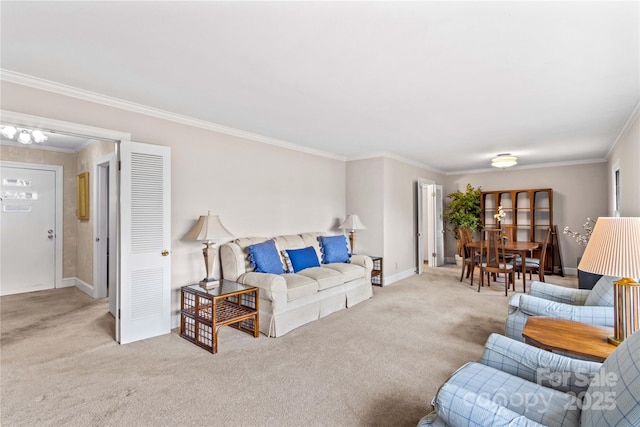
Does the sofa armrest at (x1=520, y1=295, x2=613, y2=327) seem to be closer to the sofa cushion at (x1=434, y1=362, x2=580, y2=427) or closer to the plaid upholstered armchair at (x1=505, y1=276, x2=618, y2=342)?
the plaid upholstered armchair at (x1=505, y1=276, x2=618, y2=342)

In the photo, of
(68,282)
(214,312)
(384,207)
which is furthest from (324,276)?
(68,282)

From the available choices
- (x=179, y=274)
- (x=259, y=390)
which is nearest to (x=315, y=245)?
(x=179, y=274)

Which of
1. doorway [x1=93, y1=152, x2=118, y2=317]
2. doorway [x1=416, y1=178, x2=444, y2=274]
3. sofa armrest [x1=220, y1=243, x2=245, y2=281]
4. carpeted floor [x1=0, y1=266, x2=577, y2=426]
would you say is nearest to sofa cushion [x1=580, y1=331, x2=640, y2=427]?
carpeted floor [x1=0, y1=266, x2=577, y2=426]

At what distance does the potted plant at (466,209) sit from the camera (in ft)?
25.0

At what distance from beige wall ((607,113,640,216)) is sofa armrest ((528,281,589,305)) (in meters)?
1.34

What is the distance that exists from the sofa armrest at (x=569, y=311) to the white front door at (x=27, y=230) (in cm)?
689

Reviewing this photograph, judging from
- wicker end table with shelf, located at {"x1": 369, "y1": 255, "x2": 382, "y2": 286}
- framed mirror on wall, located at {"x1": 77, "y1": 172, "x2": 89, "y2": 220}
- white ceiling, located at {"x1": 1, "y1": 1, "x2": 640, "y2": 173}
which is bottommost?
wicker end table with shelf, located at {"x1": 369, "y1": 255, "x2": 382, "y2": 286}

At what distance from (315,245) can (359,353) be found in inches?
91.5

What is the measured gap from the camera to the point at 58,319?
12.6 ft

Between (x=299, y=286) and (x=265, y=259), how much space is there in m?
0.61

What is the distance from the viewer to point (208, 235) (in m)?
3.49

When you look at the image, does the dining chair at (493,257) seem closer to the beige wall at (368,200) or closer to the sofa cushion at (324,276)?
the beige wall at (368,200)

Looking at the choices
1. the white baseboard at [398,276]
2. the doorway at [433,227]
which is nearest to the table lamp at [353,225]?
the white baseboard at [398,276]

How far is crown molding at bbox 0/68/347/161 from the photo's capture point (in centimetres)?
261
